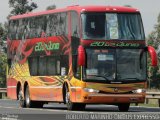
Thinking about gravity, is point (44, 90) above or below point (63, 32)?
below

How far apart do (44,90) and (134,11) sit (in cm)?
525

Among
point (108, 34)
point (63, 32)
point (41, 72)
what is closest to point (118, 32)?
point (108, 34)

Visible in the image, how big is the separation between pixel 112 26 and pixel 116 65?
139cm

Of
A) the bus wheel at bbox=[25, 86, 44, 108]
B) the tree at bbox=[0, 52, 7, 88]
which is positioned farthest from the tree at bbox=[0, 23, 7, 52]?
the bus wheel at bbox=[25, 86, 44, 108]

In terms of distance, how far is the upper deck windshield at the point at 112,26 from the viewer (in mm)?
28672

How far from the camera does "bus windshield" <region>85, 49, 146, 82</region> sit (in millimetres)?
28500

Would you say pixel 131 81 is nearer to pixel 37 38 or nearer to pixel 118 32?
pixel 118 32

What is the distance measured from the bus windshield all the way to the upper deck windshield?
0.51m

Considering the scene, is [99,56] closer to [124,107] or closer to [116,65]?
[116,65]

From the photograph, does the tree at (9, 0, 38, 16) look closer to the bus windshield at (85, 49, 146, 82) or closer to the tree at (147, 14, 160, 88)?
the tree at (147, 14, 160, 88)

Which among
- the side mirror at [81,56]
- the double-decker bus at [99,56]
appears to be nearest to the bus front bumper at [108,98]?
the double-decker bus at [99,56]

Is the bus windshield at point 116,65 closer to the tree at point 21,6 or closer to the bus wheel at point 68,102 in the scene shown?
the bus wheel at point 68,102

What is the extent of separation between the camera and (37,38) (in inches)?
1303

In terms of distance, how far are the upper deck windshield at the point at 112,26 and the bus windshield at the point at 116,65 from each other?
511mm
